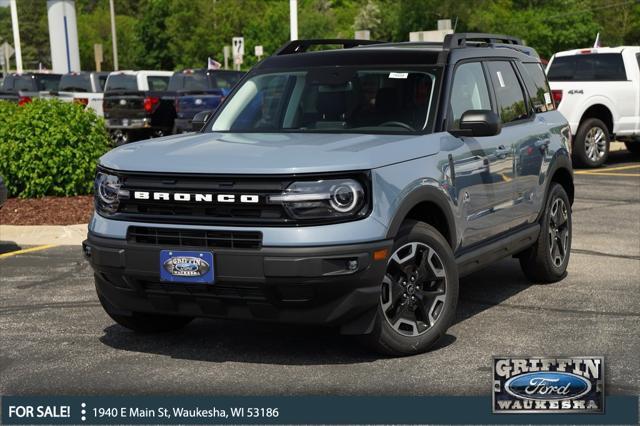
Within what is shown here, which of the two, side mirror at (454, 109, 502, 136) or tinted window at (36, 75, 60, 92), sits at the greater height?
side mirror at (454, 109, 502, 136)

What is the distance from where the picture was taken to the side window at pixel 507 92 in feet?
24.8

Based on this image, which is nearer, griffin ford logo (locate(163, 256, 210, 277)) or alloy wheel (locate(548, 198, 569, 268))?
griffin ford logo (locate(163, 256, 210, 277))

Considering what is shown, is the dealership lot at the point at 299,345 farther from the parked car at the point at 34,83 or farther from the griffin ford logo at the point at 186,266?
the parked car at the point at 34,83

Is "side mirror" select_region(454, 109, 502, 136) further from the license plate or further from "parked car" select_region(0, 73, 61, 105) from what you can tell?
"parked car" select_region(0, 73, 61, 105)

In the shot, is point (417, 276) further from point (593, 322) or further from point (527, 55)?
point (527, 55)

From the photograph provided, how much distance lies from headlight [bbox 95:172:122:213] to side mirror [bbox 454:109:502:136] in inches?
87.8

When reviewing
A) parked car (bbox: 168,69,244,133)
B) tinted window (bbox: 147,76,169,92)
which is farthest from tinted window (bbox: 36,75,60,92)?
parked car (bbox: 168,69,244,133)

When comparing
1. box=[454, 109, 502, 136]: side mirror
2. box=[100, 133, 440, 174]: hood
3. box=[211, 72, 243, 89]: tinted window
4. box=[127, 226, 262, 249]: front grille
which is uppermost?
box=[454, 109, 502, 136]: side mirror

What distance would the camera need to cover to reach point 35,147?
12961mm

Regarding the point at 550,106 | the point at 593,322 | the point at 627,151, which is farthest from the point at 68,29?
the point at 593,322

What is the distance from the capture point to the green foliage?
12961mm

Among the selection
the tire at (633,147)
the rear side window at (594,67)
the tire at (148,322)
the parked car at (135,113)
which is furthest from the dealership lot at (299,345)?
the parked car at (135,113)

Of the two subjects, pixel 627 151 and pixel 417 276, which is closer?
pixel 417 276

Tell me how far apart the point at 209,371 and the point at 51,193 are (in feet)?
26.3
